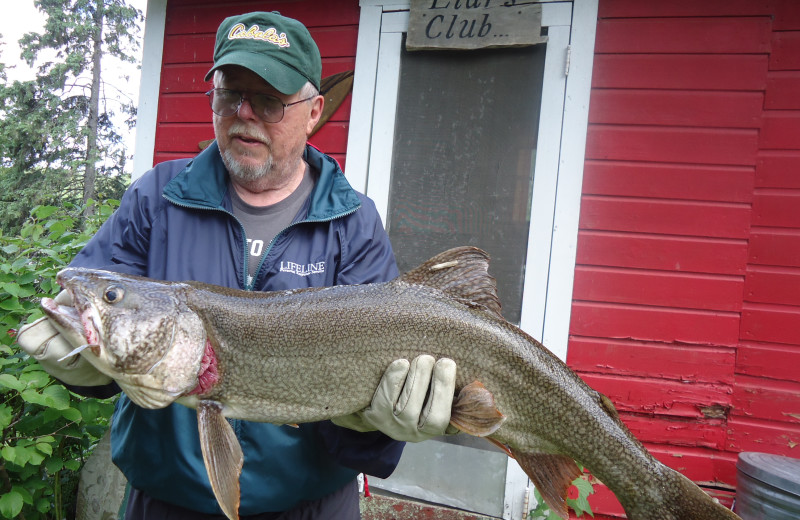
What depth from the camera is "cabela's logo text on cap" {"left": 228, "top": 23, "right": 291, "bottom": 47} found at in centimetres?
220

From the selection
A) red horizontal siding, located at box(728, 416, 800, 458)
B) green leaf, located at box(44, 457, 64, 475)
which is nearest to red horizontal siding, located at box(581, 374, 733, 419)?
red horizontal siding, located at box(728, 416, 800, 458)

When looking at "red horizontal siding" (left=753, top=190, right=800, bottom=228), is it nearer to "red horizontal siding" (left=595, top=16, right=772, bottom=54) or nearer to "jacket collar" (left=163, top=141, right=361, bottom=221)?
"red horizontal siding" (left=595, top=16, right=772, bottom=54)

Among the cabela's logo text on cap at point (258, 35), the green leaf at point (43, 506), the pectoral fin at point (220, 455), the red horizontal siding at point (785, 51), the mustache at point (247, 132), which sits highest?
the red horizontal siding at point (785, 51)

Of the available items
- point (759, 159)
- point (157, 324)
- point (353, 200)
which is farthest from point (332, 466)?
point (759, 159)

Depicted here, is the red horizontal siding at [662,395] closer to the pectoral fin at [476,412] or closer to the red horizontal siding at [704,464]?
the red horizontal siding at [704,464]

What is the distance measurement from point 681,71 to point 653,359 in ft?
6.92

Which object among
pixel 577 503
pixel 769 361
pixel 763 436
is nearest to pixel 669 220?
pixel 769 361

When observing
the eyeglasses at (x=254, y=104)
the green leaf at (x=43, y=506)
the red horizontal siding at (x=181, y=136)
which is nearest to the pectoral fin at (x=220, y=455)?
the eyeglasses at (x=254, y=104)

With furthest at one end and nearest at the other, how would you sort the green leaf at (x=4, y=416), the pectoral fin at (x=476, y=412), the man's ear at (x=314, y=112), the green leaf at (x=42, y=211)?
the green leaf at (x=42, y=211), the green leaf at (x=4, y=416), the man's ear at (x=314, y=112), the pectoral fin at (x=476, y=412)

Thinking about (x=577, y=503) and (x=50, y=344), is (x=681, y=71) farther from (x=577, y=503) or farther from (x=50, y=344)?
(x=50, y=344)

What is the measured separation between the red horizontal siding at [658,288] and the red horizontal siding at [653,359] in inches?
12.2

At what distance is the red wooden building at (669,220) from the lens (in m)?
3.81

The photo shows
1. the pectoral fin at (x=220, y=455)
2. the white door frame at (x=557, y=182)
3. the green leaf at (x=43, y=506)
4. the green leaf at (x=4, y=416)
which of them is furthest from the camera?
the white door frame at (x=557, y=182)

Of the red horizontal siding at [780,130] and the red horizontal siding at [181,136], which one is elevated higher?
the red horizontal siding at [780,130]
